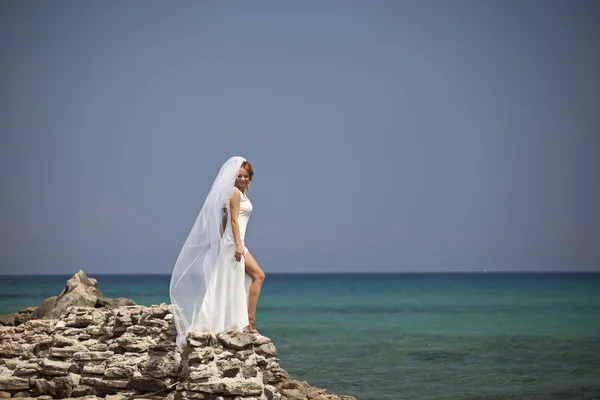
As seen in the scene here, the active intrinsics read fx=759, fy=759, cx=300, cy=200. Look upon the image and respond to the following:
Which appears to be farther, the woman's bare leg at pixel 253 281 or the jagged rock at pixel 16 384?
the jagged rock at pixel 16 384

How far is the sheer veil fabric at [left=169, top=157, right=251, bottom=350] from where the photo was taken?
9875 millimetres

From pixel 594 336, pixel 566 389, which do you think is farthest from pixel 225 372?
pixel 594 336

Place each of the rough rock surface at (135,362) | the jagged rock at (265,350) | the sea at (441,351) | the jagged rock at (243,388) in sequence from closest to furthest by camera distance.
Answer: the jagged rock at (243,388) → the rough rock surface at (135,362) → the jagged rock at (265,350) → the sea at (441,351)

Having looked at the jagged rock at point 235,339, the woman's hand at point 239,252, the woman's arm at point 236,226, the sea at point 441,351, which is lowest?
the sea at point 441,351

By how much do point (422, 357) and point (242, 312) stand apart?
1666 cm

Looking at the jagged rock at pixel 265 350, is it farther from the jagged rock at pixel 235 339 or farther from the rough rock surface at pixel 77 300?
the rough rock surface at pixel 77 300

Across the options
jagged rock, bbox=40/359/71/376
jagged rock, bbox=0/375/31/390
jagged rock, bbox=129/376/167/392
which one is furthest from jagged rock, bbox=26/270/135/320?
jagged rock, bbox=129/376/167/392

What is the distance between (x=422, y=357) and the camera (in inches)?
1001

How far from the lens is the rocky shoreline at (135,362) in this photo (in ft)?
30.7

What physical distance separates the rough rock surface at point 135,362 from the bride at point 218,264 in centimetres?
36

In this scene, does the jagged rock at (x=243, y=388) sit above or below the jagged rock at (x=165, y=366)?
below

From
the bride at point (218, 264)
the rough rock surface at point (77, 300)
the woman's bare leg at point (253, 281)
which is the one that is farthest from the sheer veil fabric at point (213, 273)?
the rough rock surface at point (77, 300)

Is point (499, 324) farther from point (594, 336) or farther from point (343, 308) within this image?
point (343, 308)

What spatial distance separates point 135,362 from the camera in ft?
33.4
